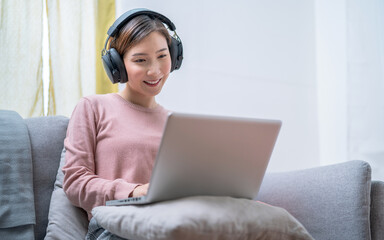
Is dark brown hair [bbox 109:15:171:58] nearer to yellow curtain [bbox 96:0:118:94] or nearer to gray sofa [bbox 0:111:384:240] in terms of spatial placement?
gray sofa [bbox 0:111:384:240]

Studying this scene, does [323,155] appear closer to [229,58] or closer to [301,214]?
[229,58]

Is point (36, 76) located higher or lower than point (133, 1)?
lower

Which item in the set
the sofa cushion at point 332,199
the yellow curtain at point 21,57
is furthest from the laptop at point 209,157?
the yellow curtain at point 21,57

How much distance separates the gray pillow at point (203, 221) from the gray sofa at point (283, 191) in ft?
1.03

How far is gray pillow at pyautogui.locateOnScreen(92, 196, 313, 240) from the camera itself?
723mm

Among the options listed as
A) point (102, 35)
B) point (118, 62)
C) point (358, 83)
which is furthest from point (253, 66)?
point (118, 62)

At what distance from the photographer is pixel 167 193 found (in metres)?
0.84

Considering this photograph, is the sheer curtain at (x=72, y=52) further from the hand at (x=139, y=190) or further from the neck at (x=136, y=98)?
the hand at (x=139, y=190)

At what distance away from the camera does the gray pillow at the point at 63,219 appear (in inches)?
47.8

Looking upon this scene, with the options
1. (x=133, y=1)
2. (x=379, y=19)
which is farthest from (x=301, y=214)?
(x=379, y=19)

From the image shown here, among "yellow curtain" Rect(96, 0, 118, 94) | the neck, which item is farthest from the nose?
"yellow curtain" Rect(96, 0, 118, 94)

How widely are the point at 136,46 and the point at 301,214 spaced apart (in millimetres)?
695

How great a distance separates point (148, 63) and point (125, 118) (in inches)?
7.5

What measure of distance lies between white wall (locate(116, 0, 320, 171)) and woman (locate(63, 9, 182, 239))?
0.77 metres
